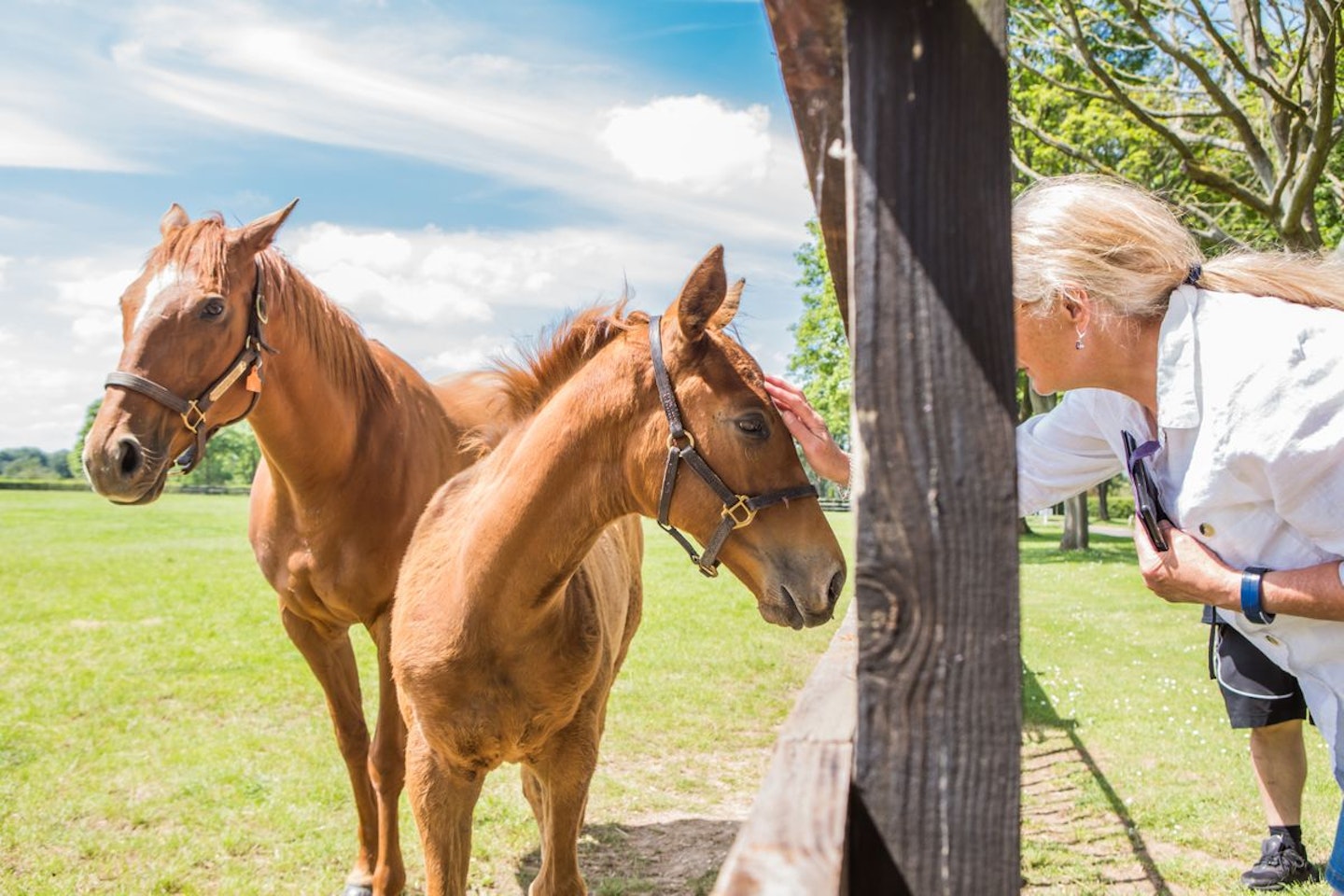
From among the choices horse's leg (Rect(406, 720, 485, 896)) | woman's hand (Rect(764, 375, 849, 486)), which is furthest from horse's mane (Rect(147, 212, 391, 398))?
woman's hand (Rect(764, 375, 849, 486))

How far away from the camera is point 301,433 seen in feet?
15.0

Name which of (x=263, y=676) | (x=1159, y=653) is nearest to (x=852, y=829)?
(x=263, y=676)

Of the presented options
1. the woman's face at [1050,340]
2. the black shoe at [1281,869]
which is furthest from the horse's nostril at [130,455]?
the black shoe at [1281,869]

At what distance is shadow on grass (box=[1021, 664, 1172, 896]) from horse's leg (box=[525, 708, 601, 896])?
1769 millimetres

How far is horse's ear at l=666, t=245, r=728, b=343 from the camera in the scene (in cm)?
282

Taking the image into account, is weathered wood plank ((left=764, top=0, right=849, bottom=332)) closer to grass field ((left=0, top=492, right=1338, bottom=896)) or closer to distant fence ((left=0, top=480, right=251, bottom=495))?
grass field ((left=0, top=492, right=1338, bottom=896))

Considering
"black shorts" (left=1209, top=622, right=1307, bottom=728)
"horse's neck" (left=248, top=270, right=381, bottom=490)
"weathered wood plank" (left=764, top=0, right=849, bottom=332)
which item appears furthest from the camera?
"horse's neck" (left=248, top=270, right=381, bottom=490)

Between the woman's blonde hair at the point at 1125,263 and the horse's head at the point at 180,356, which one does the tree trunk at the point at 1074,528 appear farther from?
the woman's blonde hair at the point at 1125,263

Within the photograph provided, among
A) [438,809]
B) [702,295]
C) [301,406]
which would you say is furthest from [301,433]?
[702,295]

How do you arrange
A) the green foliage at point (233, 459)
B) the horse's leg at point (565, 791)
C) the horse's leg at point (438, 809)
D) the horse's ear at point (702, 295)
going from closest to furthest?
the horse's ear at point (702, 295) → the horse's leg at point (438, 809) → the horse's leg at point (565, 791) → the green foliage at point (233, 459)

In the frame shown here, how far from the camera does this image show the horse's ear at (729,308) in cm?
314

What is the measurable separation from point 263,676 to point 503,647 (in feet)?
24.6

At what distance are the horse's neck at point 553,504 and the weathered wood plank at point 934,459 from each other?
1807 millimetres

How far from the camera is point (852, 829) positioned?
1.29 metres
